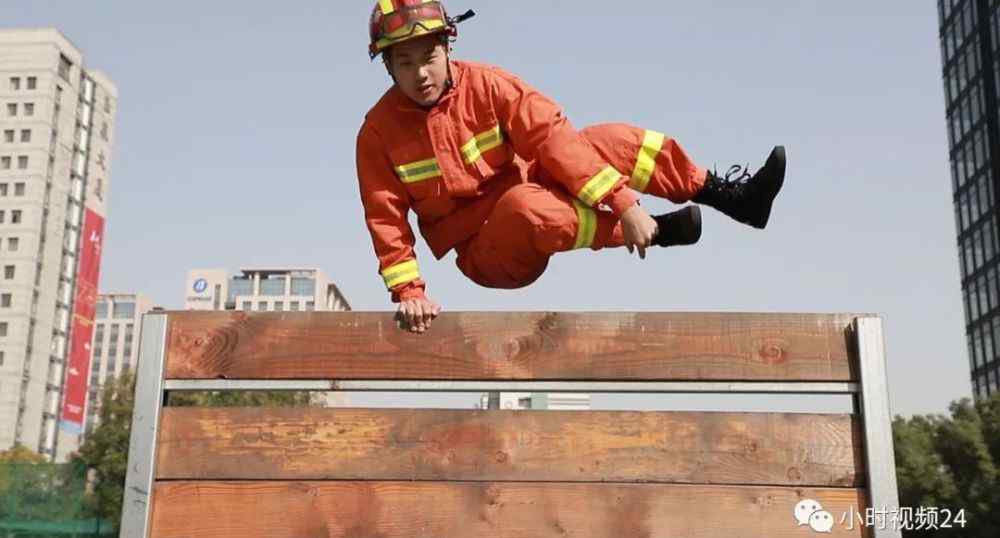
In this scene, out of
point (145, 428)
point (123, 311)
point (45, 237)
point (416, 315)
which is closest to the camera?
point (145, 428)

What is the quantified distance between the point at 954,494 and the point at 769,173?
2363cm

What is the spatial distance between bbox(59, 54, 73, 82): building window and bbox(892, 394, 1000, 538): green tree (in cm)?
7209

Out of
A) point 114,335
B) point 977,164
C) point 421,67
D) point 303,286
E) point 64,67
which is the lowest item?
point 421,67

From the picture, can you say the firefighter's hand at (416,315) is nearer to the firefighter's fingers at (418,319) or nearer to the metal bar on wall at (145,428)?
the firefighter's fingers at (418,319)

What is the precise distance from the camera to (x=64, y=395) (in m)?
77.9

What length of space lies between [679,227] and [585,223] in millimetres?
355

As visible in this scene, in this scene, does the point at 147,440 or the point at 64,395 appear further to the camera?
the point at 64,395

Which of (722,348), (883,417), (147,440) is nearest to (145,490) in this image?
(147,440)

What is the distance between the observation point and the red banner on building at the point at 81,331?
7806 cm

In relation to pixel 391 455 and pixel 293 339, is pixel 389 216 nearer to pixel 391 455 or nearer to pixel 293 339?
pixel 293 339

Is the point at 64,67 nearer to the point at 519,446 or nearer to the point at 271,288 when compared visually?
the point at 271,288

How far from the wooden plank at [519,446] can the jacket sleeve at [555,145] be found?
2.93ft

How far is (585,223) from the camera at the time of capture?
154 inches

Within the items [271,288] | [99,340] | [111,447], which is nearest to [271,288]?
[271,288]
